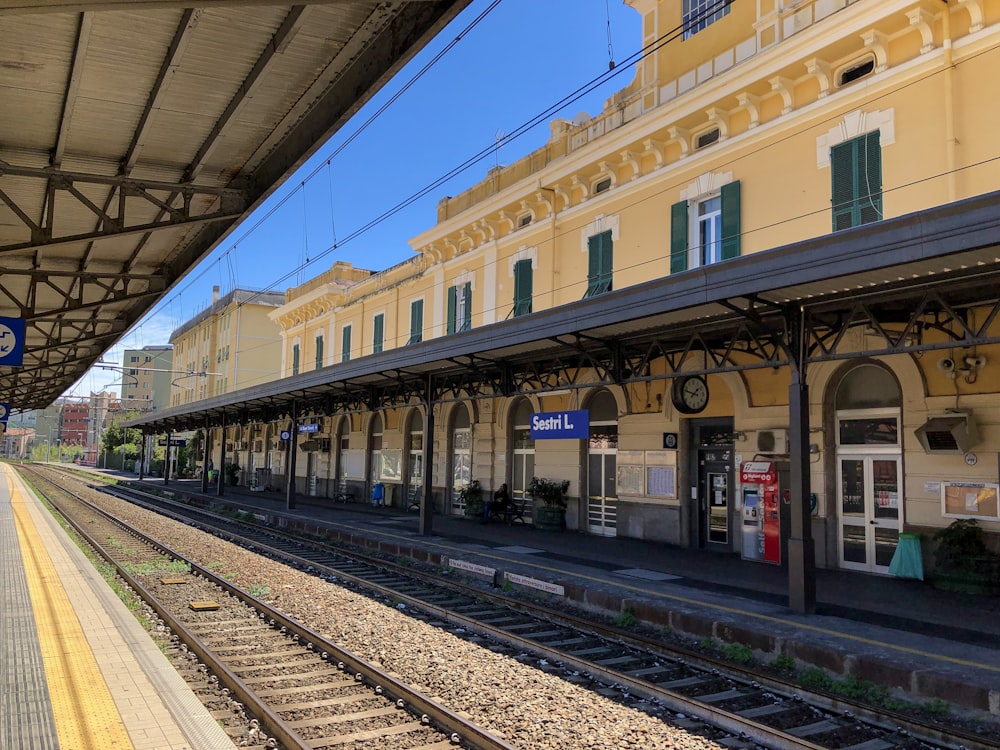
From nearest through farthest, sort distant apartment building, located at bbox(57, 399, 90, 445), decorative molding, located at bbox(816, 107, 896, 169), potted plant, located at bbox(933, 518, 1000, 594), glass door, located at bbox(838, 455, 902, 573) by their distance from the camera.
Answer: potted plant, located at bbox(933, 518, 1000, 594) → glass door, located at bbox(838, 455, 902, 573) → decorative molding, located at bbox(816, 107, 896, 169) → distant apartment building, located at bbox(57, 399, 90, 445)

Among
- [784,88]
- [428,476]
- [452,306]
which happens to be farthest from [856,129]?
[452,306]

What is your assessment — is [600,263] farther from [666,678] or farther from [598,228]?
[666,678]

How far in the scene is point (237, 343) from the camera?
2023 inches

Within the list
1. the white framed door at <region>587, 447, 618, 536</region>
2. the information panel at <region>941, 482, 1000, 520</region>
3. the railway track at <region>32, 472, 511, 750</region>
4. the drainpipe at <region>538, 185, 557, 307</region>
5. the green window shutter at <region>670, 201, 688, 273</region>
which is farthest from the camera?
the drainpipe at <region>538, 185, 557, 307</region>

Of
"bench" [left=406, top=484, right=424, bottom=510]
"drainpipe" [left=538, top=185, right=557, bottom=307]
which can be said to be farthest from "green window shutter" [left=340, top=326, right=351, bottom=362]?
"drainpipe" [left=538, top=185, right=557, bottom=307]

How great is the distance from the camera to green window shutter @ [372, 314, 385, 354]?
92.2 feet

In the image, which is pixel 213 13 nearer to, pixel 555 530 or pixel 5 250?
pixel 5 250

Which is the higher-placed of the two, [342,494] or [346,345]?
[346,345]

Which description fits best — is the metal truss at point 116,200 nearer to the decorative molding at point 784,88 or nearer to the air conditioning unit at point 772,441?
the air conditioning unit at point 772,441

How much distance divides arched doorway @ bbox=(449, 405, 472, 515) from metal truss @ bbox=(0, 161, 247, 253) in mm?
15608

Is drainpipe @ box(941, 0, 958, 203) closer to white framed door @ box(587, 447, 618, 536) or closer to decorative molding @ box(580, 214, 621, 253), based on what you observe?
decorative molding @ box(580, 214, 621, 253)

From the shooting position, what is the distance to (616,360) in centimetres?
1312

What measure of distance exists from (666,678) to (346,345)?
25568 millimetres

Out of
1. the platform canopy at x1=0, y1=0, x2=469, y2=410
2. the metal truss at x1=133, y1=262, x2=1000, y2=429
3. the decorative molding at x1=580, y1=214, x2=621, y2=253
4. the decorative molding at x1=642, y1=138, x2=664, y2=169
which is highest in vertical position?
the decorative molding at x1=642, y1=138, x2=664, y2=169
